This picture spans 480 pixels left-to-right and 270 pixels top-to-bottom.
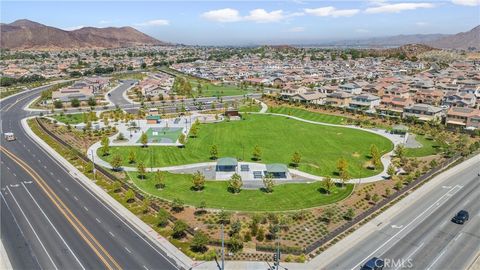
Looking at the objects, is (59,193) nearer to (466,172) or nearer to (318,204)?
(318,204)

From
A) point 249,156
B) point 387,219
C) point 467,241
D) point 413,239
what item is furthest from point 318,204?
point 249,156

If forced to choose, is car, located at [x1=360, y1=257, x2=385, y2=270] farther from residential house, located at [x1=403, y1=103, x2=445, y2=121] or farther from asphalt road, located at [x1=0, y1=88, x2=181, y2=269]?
residential house, located at [x1=403, y1=103, x2=445, y2=121]

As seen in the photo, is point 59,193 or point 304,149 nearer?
point 59,193

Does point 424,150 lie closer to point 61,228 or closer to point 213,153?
point 213,153

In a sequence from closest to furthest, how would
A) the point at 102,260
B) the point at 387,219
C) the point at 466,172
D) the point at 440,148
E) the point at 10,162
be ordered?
1. the point at 102,260
2. the point at 387,219
3. the point at 466,172
4. the point at 10,162
5. the point at 440,148

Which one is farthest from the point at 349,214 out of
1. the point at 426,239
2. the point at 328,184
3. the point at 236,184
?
the point at 236,184

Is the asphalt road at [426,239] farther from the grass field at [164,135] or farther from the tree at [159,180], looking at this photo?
the grass field at [164,135]
